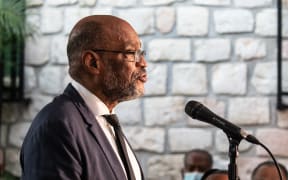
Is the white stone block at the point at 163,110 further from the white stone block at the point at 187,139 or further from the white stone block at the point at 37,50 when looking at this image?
the white stone block at the point at 37,50

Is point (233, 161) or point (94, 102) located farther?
point (94, 102)

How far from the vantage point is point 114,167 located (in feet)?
5.11

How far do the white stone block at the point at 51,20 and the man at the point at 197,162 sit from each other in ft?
3.46

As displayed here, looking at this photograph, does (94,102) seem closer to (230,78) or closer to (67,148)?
(67,148)

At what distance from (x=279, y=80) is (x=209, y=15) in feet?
1.66

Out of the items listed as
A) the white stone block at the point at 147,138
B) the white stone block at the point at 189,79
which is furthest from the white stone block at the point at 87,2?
the white stone block at the point at 147,138

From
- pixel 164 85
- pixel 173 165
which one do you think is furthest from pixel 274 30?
pixel 173 165

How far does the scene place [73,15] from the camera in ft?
11.2

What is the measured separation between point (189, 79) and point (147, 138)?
39 centimetres

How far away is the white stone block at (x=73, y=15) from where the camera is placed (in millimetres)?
3396

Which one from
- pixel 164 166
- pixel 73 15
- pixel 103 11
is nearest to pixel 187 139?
pixel 164 166

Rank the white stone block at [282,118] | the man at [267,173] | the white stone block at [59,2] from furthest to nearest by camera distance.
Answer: the white stone block at [59,2] → the white stone block at [282,118] → the man at [267,173]

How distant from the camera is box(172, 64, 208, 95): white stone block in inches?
127

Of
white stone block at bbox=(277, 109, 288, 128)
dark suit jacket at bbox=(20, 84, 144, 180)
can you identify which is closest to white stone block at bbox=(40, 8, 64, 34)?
white stone block at bbox=(277, 109, 288, 128)
